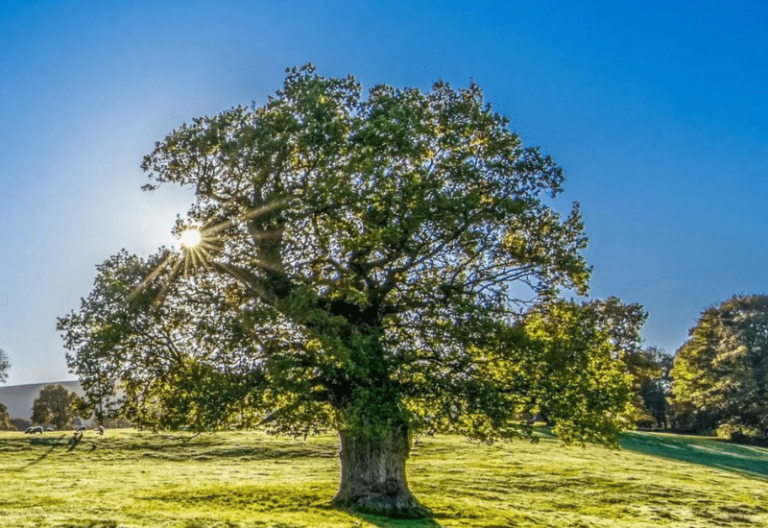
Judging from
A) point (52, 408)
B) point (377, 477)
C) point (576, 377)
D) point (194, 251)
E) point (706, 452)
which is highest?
point (194, 251)

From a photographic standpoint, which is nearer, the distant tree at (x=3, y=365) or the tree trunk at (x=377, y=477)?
the tree trunk at (x=377, y=477)

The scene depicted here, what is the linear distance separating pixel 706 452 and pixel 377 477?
192 feet

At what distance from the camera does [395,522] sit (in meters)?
24.8

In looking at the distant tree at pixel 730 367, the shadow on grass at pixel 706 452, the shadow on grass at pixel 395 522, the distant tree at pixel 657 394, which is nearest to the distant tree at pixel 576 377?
the shadow on grass at pixel 395 522

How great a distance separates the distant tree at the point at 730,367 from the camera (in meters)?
80.6

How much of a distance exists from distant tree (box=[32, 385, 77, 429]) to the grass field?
102 ft

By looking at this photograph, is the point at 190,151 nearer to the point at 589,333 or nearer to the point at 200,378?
the point at 200,378

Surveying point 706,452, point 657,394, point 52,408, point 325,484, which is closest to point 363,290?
point 325,484

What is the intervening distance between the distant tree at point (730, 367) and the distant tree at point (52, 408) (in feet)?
308

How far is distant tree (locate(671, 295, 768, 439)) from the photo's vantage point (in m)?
80.6

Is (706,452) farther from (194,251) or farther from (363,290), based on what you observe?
(194,251)

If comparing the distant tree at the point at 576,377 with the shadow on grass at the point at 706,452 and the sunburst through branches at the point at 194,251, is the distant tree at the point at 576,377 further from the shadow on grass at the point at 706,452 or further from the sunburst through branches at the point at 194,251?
the shadow on grass at the point at 706,452

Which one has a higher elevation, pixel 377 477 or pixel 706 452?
pixel 377 477

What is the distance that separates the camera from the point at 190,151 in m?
24.6
